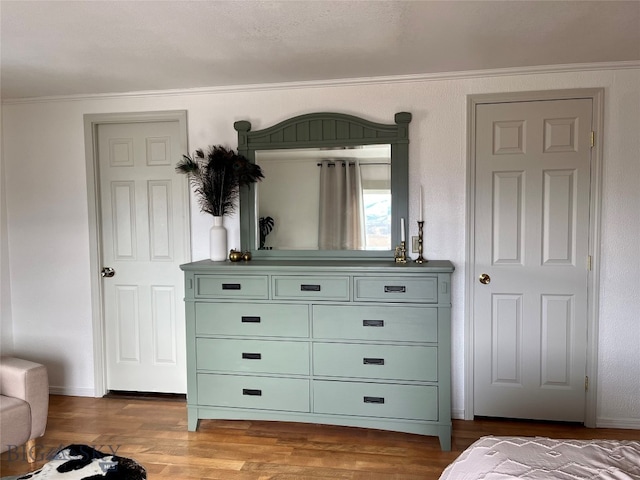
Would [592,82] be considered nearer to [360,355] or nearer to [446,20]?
[446,20]

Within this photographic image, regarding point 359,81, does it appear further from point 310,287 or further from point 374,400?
point 374,400

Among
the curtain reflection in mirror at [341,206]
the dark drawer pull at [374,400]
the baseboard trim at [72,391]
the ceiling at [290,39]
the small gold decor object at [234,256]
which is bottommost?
the baseboard trim at [72,391]

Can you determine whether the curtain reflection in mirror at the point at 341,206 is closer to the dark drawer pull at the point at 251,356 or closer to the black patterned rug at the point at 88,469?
the dark drawer pull at the point at 251,356

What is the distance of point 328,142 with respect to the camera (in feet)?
9.41

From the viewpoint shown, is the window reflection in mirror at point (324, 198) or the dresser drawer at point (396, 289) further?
the window reflection in mirror at point (324, 198)

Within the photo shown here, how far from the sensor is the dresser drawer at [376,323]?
244cm

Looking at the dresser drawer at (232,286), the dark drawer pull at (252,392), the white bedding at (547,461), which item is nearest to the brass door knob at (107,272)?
the dresser drawer at (232,286)

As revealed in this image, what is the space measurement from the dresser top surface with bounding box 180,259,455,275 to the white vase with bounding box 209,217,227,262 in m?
0.10

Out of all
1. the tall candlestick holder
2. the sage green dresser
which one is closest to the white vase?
the sage green dresser

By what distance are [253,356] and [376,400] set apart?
0.80m

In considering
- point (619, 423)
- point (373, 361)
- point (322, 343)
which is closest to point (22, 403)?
point (322, 343)

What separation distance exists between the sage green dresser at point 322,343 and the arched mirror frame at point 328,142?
10.4 inches

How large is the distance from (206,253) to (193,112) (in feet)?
3.40

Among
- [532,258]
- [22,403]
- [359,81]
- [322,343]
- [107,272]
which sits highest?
[359,81]
